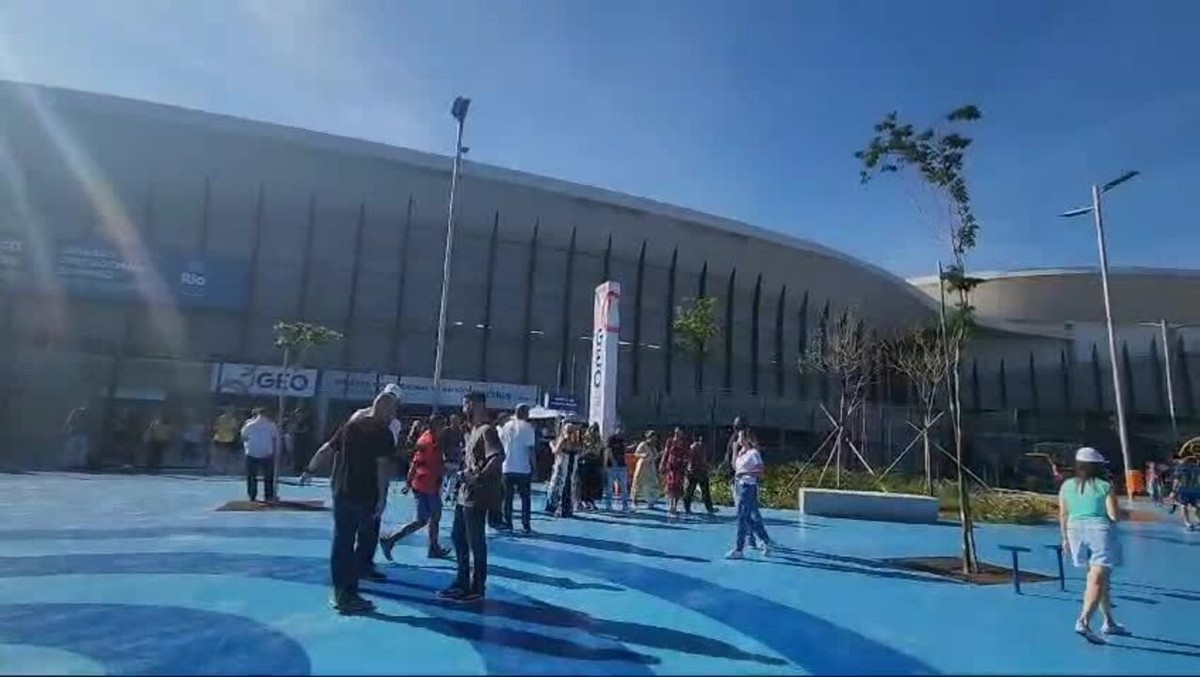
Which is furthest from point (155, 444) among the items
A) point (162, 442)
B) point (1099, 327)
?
point (1099, 327)

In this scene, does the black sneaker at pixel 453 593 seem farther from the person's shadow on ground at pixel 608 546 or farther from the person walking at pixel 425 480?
the person's shadow on ground at pixel 608 546

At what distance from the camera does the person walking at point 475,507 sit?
5898 mm

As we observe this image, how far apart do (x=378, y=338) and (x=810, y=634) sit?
35.9m

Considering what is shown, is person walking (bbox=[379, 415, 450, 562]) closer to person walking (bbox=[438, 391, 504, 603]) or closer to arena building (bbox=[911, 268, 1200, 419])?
person walking (bbox=[438, 391, 504, 603])

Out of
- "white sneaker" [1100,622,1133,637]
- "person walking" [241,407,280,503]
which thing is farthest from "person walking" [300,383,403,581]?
"white sneaker" [1100,622,1133,637]

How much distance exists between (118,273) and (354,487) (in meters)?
32.1

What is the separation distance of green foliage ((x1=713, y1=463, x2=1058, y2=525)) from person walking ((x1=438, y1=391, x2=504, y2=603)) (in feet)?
30.7

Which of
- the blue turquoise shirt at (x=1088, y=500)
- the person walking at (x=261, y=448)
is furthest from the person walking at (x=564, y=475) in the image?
the blue turquoise shirt at (x=1088, y=500)

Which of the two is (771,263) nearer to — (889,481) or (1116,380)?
(1116,380)

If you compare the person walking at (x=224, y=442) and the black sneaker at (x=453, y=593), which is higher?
the person walking at (x=224, y=442)

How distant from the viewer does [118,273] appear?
31.5 m

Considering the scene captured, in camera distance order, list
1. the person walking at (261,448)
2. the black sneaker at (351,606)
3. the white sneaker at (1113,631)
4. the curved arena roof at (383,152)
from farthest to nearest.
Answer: the curved arena roof at (383,152) < the person walking at (261,448) < the white sneaker at (1113,631) < the black sneaker at (351,606)

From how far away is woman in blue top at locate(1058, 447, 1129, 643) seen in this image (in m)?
5.49

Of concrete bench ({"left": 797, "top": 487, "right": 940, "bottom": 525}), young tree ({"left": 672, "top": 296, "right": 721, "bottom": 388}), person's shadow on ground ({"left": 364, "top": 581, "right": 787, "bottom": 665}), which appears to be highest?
young tree ({"left": 672, "top": 296, "right": 721, "bottom": 388})
